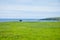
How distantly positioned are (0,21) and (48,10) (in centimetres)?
60

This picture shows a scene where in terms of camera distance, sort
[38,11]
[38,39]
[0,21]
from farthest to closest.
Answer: [38,11] → [0,21] → [38,39]

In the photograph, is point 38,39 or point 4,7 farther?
point 4,7

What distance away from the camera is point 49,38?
0.86 m

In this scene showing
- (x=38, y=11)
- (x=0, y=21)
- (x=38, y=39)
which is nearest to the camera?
(x=38, y=39)

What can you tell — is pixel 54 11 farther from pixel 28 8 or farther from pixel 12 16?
pixel 12 16

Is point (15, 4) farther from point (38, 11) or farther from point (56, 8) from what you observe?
point (56, 8)

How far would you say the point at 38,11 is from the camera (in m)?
1.42

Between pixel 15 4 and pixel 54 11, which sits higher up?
pixel 15 4

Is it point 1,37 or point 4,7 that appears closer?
point 1,37

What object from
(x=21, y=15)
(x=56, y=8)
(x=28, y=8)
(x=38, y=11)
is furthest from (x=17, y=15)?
(x=56, y=8)

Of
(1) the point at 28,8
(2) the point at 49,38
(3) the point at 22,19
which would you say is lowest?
(2) the point at 49,38

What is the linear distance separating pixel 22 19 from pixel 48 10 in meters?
0.35

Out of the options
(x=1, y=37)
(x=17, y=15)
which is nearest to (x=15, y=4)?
(x=17, y=15)

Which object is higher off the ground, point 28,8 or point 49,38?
point 28,8
